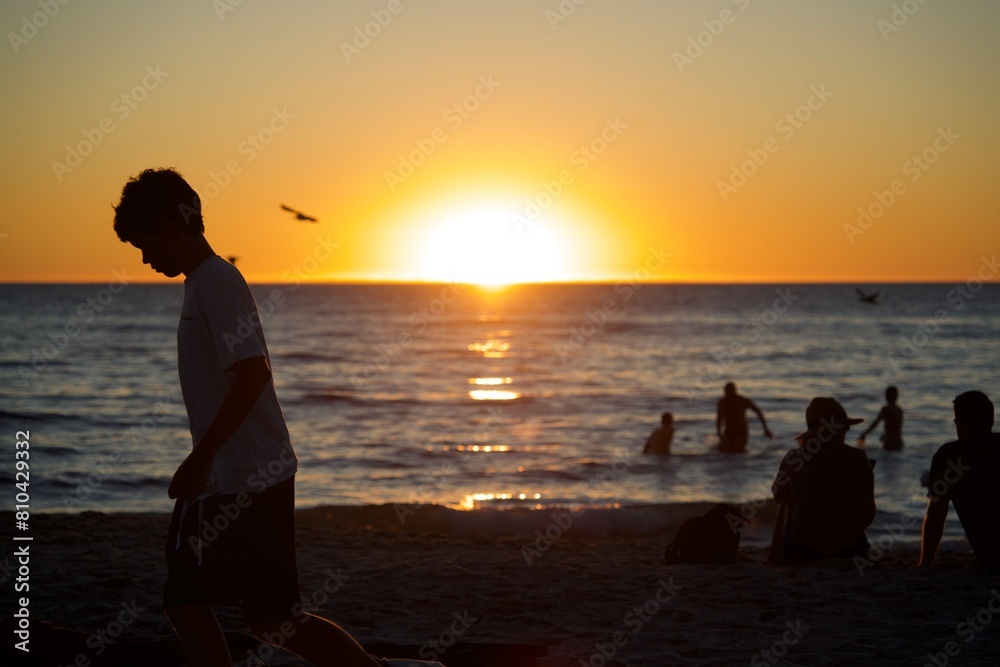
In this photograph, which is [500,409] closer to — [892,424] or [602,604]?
[892,424]

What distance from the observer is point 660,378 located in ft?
120

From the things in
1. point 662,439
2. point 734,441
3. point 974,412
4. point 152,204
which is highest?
point 152,204

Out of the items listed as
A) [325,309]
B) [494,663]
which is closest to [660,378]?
[494,663]

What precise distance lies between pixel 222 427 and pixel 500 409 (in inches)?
960

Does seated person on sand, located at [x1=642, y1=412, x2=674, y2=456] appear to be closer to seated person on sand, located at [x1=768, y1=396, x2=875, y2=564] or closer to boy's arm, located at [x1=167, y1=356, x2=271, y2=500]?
seated person on sand, located at [x1=768, y1=396, x2=875, y2=564]

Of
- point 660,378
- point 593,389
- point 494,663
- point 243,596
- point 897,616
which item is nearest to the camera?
point 243,596

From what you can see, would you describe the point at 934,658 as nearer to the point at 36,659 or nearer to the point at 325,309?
the point at 36,659

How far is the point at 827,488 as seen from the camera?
21.8 ft

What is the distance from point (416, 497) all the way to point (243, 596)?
37.7 feet

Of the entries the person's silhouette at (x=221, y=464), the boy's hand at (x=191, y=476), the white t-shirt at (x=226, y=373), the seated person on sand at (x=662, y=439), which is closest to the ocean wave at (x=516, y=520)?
the seated person on sand at (x=662, y=439)

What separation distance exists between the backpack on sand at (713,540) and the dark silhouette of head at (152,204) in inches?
218

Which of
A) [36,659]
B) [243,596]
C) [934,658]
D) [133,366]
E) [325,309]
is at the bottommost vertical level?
[934,658]

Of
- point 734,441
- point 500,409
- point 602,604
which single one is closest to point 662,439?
point 734,441

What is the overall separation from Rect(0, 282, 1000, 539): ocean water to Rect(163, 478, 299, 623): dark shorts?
A: 335 inches
